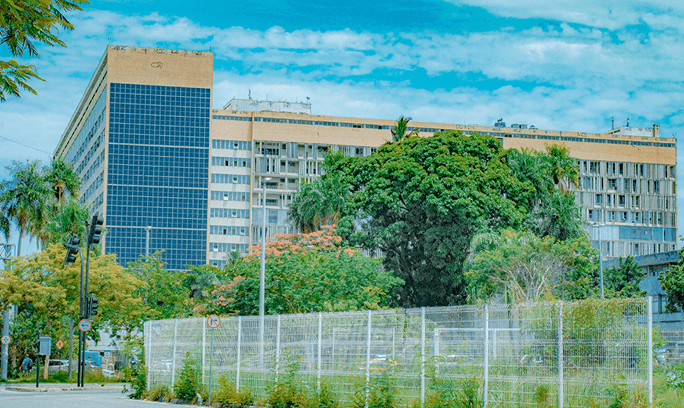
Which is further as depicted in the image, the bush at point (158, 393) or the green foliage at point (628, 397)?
the bush at point (158, 393)

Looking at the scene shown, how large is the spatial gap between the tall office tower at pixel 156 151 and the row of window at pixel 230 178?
12.1 feet

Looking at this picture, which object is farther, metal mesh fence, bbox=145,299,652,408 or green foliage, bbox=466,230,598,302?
green foliage, bbox=466,230,598,302

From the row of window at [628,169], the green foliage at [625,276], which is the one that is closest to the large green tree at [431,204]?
the green foliage at [625,276]

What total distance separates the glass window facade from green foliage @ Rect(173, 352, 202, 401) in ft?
257

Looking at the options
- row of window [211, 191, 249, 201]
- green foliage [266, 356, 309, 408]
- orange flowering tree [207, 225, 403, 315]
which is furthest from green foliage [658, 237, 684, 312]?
row of window [211, 191, 249, 201]

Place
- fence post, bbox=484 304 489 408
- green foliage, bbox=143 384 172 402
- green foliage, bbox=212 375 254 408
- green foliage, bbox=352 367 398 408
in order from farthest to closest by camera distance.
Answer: green foliage, bbox=143 384 172 402, green foliage, bbox=212 375 254 408, green foliage, bbox=352 367 398 408, fence post, bbox=484 304 489 408

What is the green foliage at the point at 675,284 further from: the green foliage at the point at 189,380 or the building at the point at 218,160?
the building at the point at 218,160

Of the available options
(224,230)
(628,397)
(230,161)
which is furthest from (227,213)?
(628,397)

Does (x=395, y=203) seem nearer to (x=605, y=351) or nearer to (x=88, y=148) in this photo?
(x=605, y=351)

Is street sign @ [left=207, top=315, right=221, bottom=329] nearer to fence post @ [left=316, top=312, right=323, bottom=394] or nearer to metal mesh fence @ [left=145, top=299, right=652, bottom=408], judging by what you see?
metal mesh fence @ [left=145, top=299, right=652, bottom=408]

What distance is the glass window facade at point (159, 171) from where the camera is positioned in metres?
101

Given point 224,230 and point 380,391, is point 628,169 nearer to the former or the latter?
point 224,230

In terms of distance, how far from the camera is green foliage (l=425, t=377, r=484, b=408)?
14812mm

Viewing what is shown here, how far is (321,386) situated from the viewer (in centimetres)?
1859
